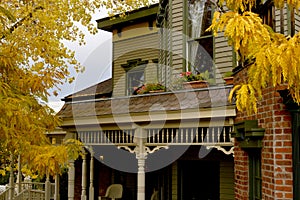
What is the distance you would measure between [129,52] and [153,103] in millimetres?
9395

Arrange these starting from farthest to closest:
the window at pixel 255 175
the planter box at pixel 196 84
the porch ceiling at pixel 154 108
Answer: the planter box at pixel 196 84 < the porch ceiling at pixel 154 108 < the window at pixel 255 175

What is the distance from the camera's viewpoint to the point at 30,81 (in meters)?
8.03

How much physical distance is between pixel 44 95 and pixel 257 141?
14.6 ft

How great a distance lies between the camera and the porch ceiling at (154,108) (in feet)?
27.2

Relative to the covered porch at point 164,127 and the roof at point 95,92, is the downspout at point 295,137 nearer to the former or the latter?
the covered porch at point 164,127

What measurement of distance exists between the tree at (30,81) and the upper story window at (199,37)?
12.4 feet

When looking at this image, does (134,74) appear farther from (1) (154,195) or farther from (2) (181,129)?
(2) (181,129)

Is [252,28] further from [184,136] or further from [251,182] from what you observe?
[184,136]

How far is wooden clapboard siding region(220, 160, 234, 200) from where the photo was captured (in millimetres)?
12063

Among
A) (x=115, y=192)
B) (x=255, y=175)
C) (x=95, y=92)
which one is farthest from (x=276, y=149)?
(x=95, y=92)

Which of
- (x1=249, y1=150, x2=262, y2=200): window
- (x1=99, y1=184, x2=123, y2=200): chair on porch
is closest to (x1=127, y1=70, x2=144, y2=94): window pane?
(x1=99, y1=184, x2=123, y2=200): chair on porch

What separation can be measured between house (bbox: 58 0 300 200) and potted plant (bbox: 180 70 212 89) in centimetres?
20

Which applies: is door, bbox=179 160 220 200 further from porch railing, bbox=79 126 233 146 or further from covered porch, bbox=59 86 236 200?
porch railing, bbox=79 126 233 146

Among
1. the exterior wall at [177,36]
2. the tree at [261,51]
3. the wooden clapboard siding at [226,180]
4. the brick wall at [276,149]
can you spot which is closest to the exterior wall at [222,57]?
the exterior wall at [177,36]
